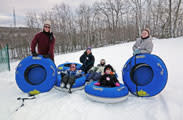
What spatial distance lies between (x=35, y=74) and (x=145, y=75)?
104 inches

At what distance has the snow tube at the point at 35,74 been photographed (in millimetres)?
2725

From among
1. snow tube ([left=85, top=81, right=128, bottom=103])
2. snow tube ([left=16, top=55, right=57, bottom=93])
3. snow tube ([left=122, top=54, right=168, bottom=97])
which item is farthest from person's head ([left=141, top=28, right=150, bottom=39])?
snow tube ([left=16, top=55, right=57, bottom=93])

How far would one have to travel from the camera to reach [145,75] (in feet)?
8.33

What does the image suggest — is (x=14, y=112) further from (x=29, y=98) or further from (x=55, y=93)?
(x=55, y=93)

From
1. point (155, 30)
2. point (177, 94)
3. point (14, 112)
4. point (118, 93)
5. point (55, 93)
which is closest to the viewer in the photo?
point (14, 112)

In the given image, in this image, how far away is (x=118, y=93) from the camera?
2.33m

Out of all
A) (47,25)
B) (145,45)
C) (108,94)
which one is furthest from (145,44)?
(47,25)

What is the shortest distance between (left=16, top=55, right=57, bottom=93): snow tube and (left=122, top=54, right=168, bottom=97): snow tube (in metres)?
1.86

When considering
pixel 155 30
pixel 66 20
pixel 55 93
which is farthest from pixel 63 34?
pixel 55 93

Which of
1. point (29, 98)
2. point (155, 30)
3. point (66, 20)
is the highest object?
point (66, 20)

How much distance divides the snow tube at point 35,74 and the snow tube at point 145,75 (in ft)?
6.11

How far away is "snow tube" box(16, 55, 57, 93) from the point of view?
272cm

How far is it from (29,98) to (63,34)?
22515mm

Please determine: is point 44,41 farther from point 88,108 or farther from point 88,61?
point 88,108
